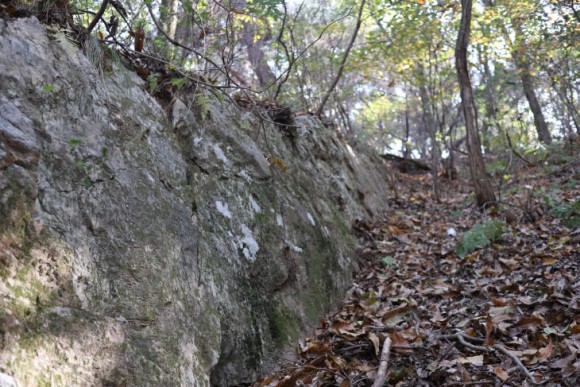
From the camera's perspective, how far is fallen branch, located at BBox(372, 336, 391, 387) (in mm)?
2856

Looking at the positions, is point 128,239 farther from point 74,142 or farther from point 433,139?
point 433,139

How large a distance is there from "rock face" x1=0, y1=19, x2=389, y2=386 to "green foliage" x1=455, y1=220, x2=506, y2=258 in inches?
82.3

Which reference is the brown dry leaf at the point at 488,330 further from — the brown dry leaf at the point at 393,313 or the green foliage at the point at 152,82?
the green foliage at the point at 152,82

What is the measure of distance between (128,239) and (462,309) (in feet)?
9.37

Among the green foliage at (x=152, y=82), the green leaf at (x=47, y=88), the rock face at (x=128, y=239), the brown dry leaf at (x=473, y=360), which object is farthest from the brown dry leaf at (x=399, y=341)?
the green leaf at (x=47, y=88)

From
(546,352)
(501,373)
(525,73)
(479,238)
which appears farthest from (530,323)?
(525,73)

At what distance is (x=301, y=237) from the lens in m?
4.55

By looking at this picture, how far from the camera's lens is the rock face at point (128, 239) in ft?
6.64

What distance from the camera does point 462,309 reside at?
13.3 feet

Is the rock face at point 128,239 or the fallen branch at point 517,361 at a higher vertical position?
the rock face at point 128,239

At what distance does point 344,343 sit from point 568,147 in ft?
30.9

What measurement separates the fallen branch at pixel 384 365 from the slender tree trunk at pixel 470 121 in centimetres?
512

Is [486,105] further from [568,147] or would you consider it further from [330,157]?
[330,157]

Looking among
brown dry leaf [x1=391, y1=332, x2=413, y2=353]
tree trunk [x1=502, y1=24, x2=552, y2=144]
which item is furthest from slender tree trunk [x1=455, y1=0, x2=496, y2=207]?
brown dry leaf [x1=391, y1=332, x2=413, y2=353]
